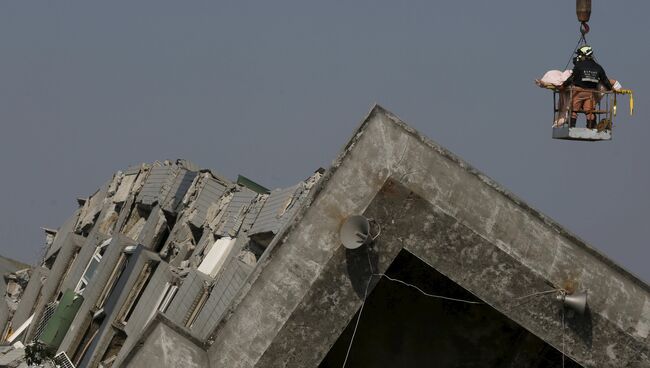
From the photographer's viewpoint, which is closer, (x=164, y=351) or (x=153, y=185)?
(x=164, y=351)

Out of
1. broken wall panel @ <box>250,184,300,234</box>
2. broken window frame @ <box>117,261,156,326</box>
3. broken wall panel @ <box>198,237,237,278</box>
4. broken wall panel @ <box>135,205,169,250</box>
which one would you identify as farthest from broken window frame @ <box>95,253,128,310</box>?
broken wall panel @ <box>250,184,300,234</box>

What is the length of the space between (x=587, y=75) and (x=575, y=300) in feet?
17.6

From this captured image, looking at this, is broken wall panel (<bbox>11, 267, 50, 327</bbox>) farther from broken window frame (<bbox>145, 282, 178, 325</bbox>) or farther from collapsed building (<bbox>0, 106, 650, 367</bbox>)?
collapsed building (<bbox>0, 106, 650, 367</bbox>)

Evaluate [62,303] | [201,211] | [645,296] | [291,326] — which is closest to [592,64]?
[645,296]

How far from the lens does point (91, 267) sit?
29109 mm

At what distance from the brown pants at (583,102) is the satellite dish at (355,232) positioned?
534 cm

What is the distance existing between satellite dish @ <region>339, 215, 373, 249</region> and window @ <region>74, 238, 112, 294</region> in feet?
43.7

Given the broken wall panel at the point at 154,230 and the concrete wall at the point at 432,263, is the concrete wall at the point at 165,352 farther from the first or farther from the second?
the broken wall panel at the point at 154,230

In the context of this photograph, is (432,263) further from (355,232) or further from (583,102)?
(583,102)

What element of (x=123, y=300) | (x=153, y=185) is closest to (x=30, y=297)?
(x=153, y=185)

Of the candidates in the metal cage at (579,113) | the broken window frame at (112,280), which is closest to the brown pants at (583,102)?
the metal cage at (579,113)

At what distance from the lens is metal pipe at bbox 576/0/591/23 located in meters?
19.1

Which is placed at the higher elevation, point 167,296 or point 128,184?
point 128,184

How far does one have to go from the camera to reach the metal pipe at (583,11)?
19062mm
